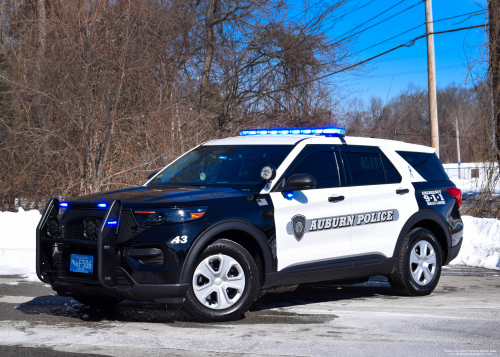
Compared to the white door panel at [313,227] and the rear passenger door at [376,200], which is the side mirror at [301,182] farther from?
the rear passenger door at [376,200]

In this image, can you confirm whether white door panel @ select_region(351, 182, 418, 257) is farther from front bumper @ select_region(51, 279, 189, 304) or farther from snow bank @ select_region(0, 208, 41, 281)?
snow bank @ select_region(0, 208, 41, 281)

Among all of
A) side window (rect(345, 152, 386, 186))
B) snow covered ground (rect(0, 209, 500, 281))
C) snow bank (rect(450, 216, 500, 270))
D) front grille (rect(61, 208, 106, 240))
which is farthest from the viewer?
snow bank (rect(450, 216, 500, 270))

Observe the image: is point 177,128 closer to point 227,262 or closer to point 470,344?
point 227,262

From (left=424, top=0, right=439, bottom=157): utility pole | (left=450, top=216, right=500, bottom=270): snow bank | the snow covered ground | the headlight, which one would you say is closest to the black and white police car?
the headlight

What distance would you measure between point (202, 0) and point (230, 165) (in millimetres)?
14574

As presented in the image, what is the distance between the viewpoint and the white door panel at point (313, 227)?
6043mm

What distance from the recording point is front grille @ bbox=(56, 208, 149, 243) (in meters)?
5.32

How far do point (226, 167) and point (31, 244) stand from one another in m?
5.76

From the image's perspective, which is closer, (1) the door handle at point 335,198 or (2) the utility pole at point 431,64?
(1) the door handle at point 335,198

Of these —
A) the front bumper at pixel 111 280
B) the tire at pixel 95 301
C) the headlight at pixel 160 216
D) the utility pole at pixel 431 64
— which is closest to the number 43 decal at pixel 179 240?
the headlight at pixel 160 216

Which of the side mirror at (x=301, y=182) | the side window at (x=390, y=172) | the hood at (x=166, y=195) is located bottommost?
the hood at (x=166, y=195)

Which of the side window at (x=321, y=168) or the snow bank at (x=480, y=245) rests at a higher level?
the side window at (x=321, y=168)

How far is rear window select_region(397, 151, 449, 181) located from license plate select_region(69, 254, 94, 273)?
4.12m

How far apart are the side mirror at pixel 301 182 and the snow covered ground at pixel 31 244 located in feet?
14.5
